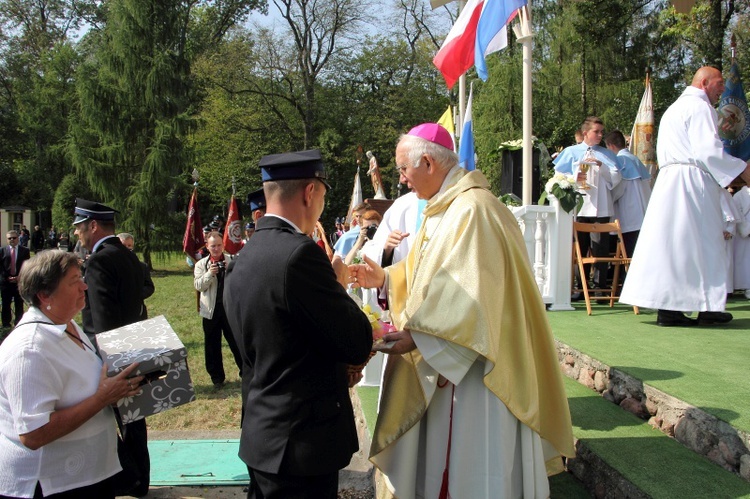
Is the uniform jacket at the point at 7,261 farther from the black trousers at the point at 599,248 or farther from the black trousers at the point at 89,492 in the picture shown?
the black trousers at the point at 89,492

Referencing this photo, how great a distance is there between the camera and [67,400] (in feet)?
8.81

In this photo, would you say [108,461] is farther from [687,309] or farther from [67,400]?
[687,309]

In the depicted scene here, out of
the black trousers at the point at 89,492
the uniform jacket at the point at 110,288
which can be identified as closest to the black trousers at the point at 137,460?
the uniform jacket at the point at 110,288

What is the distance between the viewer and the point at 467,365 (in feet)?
9.17

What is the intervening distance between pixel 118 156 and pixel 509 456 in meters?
25.2

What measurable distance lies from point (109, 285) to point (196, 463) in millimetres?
1785

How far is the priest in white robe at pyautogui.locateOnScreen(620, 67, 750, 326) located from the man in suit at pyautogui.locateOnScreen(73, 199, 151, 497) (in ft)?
14.2

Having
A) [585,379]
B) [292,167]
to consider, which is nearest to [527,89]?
[585,379]

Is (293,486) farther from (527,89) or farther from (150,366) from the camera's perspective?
(527,89)

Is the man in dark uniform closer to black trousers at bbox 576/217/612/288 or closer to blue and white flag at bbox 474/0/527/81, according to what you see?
blue and white flag at bbox 474/0/527/81

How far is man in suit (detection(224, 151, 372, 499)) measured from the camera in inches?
89.9

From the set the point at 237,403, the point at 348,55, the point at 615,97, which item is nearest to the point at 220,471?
the point at 237,403

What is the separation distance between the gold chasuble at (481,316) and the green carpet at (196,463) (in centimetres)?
233

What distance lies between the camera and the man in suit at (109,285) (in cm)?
452
